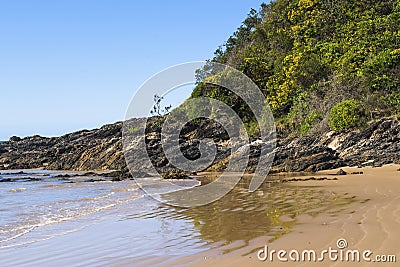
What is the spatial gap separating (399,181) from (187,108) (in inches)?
1060

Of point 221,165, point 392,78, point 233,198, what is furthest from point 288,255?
point 392,78

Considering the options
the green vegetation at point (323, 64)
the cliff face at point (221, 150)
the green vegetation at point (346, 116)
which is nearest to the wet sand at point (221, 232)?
the cliff face at point (221, 150)

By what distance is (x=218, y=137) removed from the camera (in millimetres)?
33156

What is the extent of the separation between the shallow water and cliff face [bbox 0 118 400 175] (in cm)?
704

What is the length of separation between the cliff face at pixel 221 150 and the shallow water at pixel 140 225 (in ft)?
23.1

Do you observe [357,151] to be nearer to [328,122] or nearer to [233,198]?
[328,122]

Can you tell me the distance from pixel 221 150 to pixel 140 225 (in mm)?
20524

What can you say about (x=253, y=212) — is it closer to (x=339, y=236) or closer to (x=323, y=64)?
(x=339, y=236)

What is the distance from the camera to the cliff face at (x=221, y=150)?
66.7 ft

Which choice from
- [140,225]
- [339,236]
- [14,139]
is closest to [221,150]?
[140,225]

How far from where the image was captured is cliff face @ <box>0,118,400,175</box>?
20344 mm

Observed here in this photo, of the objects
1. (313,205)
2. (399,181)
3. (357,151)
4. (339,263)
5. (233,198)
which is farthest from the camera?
(357,151)

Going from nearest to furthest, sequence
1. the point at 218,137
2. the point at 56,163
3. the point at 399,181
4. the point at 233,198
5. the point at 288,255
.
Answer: the point at 288,255
the point at 233,198
the point at 399,181
the point at 218,137
the point at 56,163

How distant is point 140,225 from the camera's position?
8.90 meters
